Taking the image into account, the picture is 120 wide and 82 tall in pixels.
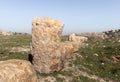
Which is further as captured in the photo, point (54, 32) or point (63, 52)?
point (63, 52)

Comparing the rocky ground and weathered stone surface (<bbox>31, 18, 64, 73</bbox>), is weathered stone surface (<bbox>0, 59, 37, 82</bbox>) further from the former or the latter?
weathered stone surface (<bbox>31, 18, 64, 73</bbox>)

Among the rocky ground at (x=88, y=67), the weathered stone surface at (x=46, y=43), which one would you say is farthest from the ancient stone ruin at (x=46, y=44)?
the rocky ground at (x=88, y=67)

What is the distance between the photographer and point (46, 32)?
93.0 ft

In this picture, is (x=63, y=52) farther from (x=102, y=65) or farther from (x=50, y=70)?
(x=102, y=65)

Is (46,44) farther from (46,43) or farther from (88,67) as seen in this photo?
(88,67)

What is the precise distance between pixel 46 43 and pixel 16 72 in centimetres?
1219

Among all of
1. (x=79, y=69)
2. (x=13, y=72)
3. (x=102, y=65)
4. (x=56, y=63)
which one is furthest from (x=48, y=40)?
(x=13, y=72)

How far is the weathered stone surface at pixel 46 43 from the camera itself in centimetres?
2839

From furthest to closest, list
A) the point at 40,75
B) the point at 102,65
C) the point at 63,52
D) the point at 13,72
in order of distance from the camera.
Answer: the point at 102,65 → the point at 63,52 → the point at 40,75 → the point at 13,72

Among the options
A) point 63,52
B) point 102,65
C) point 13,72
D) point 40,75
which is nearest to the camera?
point 13,72

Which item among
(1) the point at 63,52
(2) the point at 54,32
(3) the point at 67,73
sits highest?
(2) the point at 54,32

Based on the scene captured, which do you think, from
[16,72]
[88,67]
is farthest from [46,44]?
[16,72]

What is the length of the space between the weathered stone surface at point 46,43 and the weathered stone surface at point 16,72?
10073mm

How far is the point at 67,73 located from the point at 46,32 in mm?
5474
